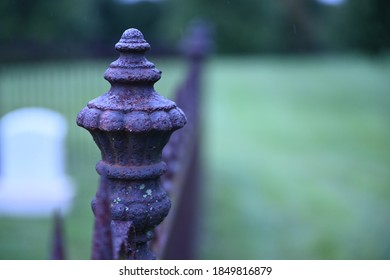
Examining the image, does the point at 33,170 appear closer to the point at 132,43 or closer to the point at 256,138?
the point at 132,43

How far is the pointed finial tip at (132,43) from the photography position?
1.50 metres

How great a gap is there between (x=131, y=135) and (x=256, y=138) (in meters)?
11.9

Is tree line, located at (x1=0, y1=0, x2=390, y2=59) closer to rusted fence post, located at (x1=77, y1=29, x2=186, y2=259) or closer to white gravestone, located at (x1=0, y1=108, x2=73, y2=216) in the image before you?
white gravestone, located at (x1=0, y1=108, x2=73, y2=216)

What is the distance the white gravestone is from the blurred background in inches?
6.8

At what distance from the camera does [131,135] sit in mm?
1448

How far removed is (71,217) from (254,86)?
58.7 feet

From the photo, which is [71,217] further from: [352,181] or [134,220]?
[134,220]

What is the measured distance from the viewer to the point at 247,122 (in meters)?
15.2

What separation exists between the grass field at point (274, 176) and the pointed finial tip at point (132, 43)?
13.1 feet

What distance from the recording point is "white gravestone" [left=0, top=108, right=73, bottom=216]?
6629mm

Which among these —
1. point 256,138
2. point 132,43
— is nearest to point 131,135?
point 132,43

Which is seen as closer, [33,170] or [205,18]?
[33,170]

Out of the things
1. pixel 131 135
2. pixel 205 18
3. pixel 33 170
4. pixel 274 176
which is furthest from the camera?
pixel 205 18
